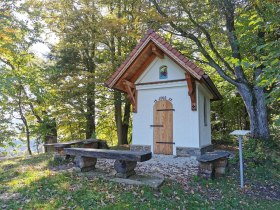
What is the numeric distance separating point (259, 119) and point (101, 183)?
801 centimetres

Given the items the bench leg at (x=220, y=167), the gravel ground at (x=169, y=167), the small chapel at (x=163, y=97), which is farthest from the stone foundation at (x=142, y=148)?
the bench leg at (x=220, y=167)

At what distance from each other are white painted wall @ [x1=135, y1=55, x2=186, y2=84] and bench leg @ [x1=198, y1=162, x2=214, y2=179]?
386cm

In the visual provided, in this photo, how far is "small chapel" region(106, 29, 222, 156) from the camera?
9148mm

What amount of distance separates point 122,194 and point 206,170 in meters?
2.57

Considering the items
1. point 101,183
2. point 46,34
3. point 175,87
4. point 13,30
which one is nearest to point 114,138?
point 46,34

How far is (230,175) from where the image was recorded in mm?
7156

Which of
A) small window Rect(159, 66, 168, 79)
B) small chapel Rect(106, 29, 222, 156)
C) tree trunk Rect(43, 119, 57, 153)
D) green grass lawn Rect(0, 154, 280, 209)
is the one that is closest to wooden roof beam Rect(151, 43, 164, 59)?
small chapel Rect(106, 29, 222, 156)

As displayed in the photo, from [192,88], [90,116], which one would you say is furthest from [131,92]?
[90,116]

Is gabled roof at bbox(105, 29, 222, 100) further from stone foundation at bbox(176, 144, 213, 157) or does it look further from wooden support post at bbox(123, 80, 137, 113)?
stone foundation at bbox(176, 144, 213, 157)

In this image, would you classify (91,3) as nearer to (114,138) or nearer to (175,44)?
(175,44)

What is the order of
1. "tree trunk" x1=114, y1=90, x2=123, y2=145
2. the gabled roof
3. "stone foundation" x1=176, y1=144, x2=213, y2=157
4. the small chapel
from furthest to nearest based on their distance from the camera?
"tree trunk" x1=114, y1=90, x2=123, y2=145, the small chapel, "stone foundation" x1=176, y1=144, x2=213, y2=157, the gabled roof

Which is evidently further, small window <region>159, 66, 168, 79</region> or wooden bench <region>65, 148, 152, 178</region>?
small window <region>159, 66, 168, 79</region>

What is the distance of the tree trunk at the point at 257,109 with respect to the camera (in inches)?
423

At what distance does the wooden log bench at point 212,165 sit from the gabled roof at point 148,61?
115 inches
